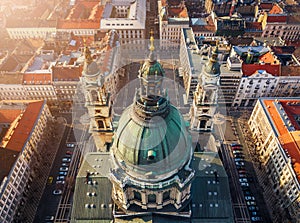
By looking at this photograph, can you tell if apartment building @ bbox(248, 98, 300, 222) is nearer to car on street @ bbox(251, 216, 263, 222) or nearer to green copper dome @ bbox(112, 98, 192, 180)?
car on street @ bbox(251, 216, 263, 222)

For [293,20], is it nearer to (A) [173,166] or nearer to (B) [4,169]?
(A) [173,166]

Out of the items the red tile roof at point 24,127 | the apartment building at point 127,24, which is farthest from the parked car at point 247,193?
the apartment building at point 127,24

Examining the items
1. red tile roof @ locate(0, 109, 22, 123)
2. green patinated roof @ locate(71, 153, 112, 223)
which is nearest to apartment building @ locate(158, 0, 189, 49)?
red tile roof @ locate(0, 109, 22, 123)

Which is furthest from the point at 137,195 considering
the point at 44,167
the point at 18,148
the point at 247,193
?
the point at 44,167

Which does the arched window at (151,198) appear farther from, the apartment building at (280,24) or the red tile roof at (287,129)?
the apartment building at (280,24)

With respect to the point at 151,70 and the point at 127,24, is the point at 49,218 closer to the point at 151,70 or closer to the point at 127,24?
the point at 151,70
